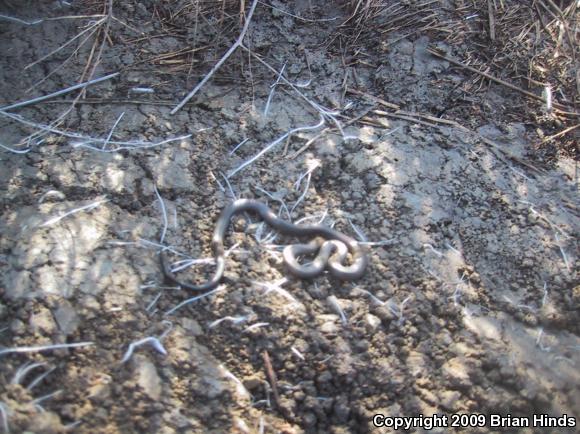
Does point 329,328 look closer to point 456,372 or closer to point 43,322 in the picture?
point 456,372

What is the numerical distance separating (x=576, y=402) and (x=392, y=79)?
240 centimetres

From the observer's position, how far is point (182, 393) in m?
2.65

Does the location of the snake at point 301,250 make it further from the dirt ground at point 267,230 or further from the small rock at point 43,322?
the small rock at point 43,322

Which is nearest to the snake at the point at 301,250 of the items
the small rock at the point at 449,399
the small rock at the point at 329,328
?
the small rock at the point at 329,328

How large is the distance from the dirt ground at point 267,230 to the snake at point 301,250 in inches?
2.3

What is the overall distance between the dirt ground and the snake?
0.19ft

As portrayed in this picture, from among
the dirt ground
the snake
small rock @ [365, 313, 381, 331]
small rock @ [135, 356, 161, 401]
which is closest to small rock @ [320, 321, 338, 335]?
the dirt ground

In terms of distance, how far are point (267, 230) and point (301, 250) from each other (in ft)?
→ 0.79

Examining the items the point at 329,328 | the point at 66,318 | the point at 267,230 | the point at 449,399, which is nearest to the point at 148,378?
the point at 66,318

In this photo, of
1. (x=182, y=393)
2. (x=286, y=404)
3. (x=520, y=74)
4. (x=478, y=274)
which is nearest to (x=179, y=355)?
(x=182, y=393)

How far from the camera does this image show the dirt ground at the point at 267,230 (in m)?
2.70

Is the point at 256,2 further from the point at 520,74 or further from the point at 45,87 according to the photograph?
the point at 520,74

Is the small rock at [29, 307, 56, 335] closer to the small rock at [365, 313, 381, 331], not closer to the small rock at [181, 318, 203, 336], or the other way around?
the small rock at [181, 318, 203, 336]

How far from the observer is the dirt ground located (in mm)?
2703
